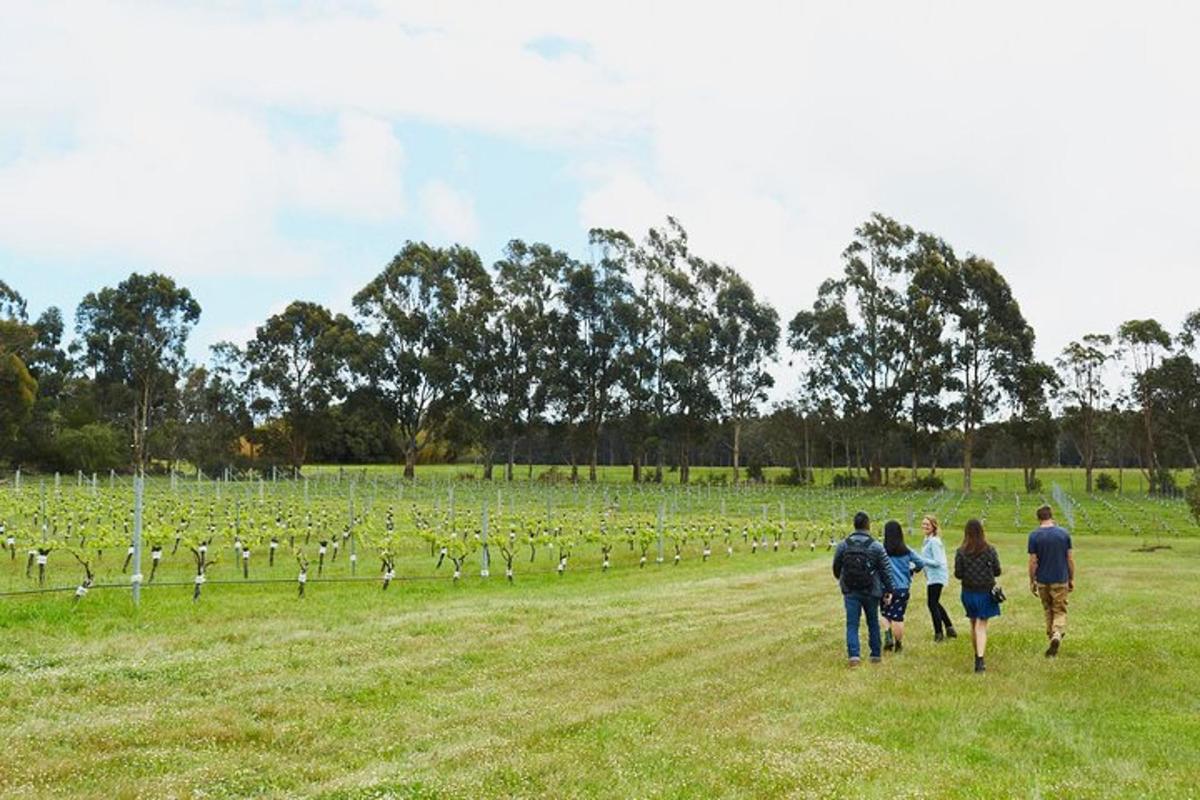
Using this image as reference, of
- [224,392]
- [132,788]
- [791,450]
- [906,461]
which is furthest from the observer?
[906,461]

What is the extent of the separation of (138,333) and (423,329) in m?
20.4

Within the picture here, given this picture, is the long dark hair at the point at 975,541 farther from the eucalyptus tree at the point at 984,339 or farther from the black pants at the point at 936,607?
the eucalyptus tree at the point at 984,339

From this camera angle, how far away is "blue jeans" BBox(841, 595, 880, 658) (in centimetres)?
991

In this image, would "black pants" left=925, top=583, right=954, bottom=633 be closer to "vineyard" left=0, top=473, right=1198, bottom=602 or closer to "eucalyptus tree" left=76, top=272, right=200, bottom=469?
"vineyard" left=0, top=473, right=1198, bottom=602

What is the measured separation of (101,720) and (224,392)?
66370mm

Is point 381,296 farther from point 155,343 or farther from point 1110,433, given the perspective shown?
point 1110,433

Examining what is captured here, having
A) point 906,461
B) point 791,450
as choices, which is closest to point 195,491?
point 791,450

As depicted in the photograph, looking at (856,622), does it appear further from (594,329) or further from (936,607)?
(594,329)

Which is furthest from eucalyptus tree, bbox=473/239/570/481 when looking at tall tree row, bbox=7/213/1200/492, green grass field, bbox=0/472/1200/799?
green grass field, bbox=0/472/1200/799

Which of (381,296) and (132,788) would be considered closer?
(132,788)

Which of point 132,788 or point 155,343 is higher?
point 155,343

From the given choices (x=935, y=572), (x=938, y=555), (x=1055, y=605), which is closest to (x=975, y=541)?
(x=938, y=555)

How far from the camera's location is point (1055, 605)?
10602 millimetres

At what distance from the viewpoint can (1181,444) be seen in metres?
60.5
